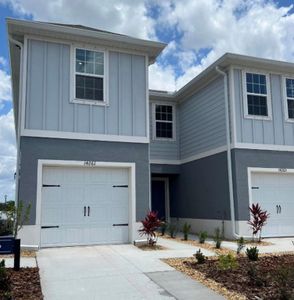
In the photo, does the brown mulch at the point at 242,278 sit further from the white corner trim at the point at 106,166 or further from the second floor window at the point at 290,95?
the second floor window at the point at 290,95

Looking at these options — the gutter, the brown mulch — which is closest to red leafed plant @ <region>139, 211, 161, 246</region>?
the brown mulch

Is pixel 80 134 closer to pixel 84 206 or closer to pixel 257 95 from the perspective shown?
pixel 84 206

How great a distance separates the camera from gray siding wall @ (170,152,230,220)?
43.8ft

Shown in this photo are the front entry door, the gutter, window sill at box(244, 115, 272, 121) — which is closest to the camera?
the gutter

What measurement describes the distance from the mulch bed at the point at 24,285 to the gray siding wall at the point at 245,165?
7.14 m

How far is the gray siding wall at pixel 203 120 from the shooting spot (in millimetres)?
13734

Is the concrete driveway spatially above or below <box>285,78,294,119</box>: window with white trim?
below

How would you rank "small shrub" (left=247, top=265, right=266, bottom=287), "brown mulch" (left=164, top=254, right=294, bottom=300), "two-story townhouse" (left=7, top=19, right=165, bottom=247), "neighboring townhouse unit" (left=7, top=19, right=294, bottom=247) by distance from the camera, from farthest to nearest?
"neighboring townhouse unit" (left=7, top=19, right=294, bottom=247) → "two-story townhouse" (left=7, top=19, right=165, bottom=247) → "small shrub" (left=247, top=265, right=266, bottom=287) → "brown mulch" (left=164, top=254, right=294, bottom=300)

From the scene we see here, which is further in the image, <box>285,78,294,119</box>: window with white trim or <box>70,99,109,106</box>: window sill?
<box>285,78,294,119</box>: window with white trim

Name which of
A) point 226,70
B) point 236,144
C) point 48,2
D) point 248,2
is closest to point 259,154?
point 236,144

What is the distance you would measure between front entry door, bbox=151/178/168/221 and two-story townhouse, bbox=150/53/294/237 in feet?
7.56

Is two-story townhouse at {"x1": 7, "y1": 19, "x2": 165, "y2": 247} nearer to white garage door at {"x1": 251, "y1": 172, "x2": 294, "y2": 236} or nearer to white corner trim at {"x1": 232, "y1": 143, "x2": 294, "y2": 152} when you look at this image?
white corner trim at {"x1": 232, "y1": 143, "x2": 294, "y2": 152}

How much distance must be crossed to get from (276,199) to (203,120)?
13.1 feet

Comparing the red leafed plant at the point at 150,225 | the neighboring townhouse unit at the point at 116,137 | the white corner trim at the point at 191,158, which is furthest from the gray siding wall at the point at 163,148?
the red leafed plant at the point at 150,225
